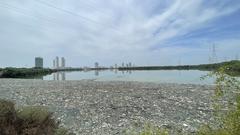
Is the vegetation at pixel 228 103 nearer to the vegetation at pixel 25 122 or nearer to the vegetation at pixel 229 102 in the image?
the vegetation at pixel 229 102

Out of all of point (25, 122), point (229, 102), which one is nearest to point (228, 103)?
point (229, 102)

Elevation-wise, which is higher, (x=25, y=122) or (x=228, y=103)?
(x=228, y=103)

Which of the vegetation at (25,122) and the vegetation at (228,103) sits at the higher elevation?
the vegetation at (228,103)

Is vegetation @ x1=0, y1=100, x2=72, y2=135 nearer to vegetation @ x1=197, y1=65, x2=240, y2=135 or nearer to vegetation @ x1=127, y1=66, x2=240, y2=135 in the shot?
vegetation @ x1=127, y1=66, x2=240, y2=135

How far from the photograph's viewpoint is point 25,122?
5.96 metres

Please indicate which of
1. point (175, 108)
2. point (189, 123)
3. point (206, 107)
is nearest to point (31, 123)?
point (189, 123)

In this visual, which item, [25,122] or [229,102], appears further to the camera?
[25,122]

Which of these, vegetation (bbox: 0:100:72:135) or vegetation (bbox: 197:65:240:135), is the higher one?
vegetation (bbox: 197:65:240:135)

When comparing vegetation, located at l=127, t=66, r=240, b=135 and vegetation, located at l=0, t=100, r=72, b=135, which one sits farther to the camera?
vegetation, located at l=0, t=100, r=72, b=135

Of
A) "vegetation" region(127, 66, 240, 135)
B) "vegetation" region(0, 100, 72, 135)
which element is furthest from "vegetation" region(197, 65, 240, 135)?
"vegetation" region(0, 100, 72, 135)

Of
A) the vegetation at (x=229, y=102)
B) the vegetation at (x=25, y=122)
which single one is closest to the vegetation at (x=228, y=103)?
the vegetation at (x=229, y=102)

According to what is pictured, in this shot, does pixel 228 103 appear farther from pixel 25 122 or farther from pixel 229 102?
pixel 25 122

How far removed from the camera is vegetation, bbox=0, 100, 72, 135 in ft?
17.8

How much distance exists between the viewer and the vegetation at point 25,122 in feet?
17.8
